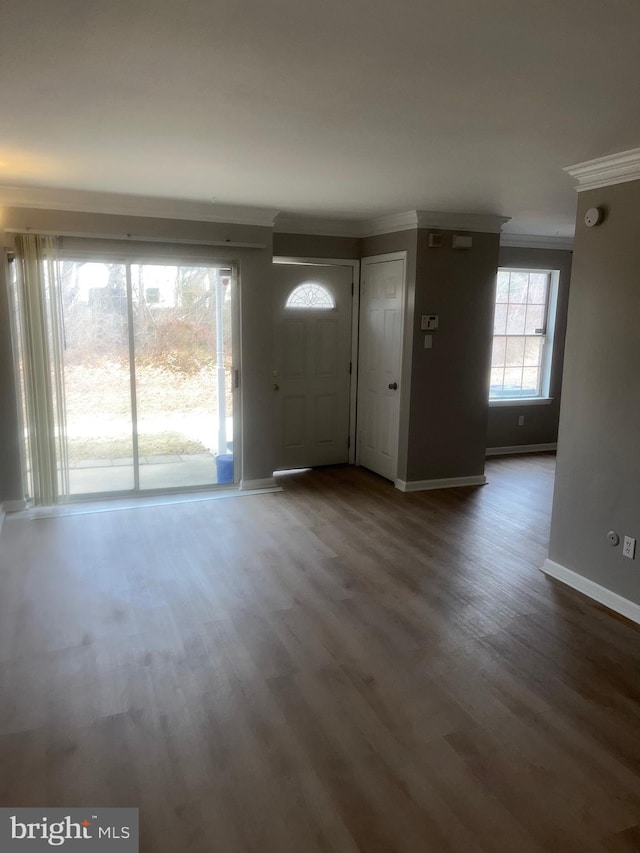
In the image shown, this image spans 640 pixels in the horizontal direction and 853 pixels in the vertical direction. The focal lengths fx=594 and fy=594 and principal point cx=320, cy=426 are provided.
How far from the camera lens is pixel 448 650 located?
285 centimetres

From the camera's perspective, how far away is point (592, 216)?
128 inches

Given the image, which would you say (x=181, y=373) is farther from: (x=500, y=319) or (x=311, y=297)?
(x=500, y=319)

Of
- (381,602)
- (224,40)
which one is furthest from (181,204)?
(381,602)

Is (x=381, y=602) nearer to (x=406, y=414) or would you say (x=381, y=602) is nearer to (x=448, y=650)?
(x=448, y=650)

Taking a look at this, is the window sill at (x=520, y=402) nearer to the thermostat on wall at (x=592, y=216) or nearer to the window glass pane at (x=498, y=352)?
the window glass pane at (x=498, y=352)

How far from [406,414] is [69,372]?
2.84m

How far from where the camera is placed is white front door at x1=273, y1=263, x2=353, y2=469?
5.73 meters

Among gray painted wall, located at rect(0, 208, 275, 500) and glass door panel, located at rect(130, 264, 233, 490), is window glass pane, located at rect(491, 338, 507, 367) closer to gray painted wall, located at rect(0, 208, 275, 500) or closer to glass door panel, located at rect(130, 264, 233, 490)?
gray painted wall, located at rect(0, 208, 275, 500)

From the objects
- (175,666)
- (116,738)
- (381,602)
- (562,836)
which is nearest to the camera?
(562,836)

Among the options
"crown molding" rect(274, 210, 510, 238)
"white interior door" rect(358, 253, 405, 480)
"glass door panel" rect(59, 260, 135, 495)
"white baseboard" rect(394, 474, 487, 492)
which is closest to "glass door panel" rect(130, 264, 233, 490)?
"glass door panel" rect(59, 260, 135, 495)

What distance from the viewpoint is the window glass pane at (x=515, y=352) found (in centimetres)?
683

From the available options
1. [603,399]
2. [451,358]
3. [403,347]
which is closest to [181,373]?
[403,347]

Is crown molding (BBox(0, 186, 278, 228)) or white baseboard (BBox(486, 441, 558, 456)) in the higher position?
crown molding (BBox(0, 186, 278, 228))

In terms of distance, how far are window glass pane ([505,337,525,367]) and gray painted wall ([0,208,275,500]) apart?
3017 millimetres
